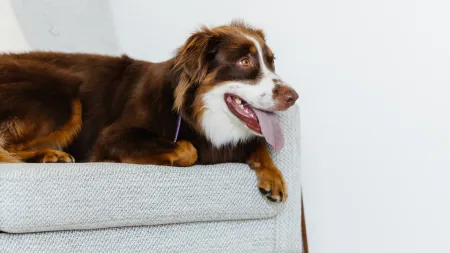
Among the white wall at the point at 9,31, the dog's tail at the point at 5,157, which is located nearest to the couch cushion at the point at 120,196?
the dog's tail at the point at 5,157

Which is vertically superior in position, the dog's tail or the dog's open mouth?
the dog's open mouth

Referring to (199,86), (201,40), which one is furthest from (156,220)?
(201,40)

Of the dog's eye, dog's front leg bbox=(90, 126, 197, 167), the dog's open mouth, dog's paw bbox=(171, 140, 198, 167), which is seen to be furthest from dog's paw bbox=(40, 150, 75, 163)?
the dog's eye

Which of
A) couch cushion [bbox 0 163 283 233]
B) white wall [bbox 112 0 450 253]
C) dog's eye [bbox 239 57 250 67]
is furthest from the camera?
white wall [bbox 112 0 450 253]

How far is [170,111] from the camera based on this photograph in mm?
2096

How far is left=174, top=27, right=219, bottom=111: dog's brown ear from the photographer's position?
200 cm

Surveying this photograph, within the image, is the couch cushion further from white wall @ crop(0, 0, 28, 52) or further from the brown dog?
white wall @ crop(0, 0, 28, 52)

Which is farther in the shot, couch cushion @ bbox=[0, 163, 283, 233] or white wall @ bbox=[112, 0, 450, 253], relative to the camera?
white wall @ bbox=[112, 0, 450, 253]

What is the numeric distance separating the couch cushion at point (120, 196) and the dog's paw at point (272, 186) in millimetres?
Answer: 29

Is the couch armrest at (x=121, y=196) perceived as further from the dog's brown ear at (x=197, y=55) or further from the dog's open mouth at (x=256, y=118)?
the dog's brown ear at (x=197, y=55)

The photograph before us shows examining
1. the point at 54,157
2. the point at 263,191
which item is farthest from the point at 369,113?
the point at 54,157

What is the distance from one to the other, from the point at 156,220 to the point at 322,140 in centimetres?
133

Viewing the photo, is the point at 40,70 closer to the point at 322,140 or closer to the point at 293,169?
the point at 293,169

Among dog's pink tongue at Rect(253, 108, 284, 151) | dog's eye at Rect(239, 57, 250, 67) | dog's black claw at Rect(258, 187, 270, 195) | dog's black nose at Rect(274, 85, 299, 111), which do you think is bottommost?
Result: dog's black claw at Rect(258, 187, 270, 195)
